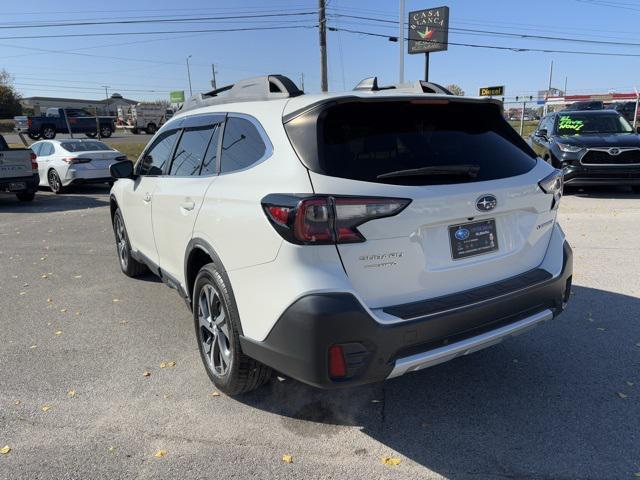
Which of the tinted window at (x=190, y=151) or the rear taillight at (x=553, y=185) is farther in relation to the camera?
the tinted window at (x=190, y=151)

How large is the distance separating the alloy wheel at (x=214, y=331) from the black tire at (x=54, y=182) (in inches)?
489

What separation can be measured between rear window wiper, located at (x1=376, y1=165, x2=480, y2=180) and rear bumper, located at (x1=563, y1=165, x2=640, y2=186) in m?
8.43

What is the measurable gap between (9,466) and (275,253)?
1830mm

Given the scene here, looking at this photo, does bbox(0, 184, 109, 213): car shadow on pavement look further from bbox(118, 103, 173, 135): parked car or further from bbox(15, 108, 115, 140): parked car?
bbox(118, 103, 173, 135): parked car

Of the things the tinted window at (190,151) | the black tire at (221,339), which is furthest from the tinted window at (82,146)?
the black tire at (221,339)

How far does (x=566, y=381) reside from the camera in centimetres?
334

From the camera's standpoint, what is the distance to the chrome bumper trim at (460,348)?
2.46 meters

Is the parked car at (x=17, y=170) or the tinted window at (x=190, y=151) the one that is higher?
the tinted window at (x=190, y=151)

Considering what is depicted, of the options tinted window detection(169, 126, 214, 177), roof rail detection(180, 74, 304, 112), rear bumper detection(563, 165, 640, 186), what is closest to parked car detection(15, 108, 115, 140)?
rear bumper detection(563, 165, 640, 186)

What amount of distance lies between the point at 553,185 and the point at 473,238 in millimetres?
832

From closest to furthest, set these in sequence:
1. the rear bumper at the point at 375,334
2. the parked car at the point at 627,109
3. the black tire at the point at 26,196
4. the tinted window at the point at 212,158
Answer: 1. the rear bumper at the point at 375,334
2. the tinted window at the point at 212,158
3. the black tire at the point at 26,196
4. the parked car at the point at 627,109

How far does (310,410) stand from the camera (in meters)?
3.13

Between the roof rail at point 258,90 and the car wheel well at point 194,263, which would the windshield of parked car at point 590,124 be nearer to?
the roof rail at point 258,90

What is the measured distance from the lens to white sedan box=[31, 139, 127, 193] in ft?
44.1
